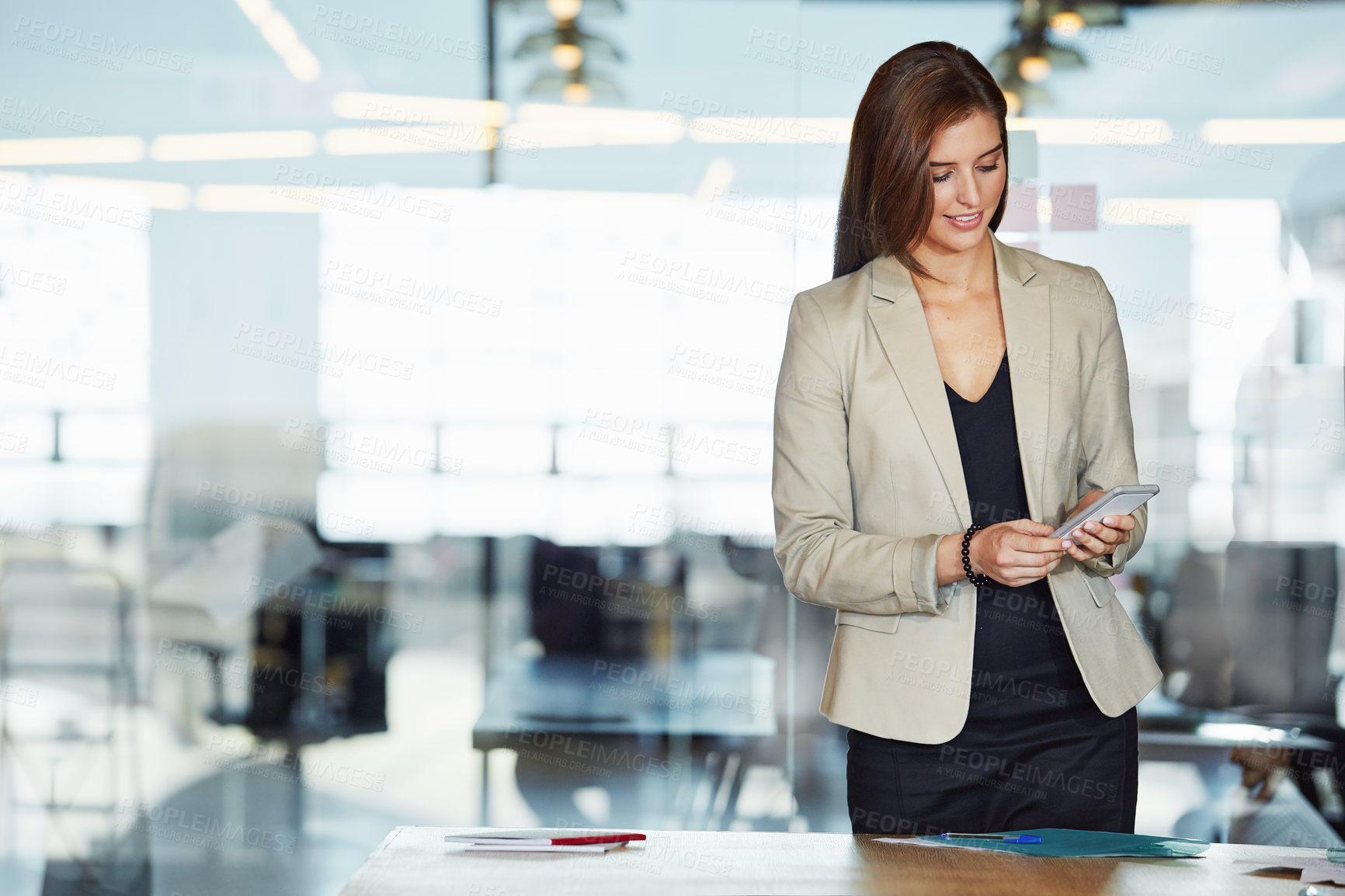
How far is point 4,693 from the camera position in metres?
3.42

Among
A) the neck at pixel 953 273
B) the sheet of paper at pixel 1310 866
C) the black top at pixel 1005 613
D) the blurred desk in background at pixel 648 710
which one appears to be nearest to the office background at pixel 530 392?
the blurred desk in background at pixel 648 710

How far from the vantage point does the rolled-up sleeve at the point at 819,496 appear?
5.65 ft

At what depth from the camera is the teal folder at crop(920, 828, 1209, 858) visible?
1.41 meters

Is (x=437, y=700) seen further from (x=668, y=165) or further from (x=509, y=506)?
(x=668, y=165)

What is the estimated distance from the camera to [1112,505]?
5.11ft

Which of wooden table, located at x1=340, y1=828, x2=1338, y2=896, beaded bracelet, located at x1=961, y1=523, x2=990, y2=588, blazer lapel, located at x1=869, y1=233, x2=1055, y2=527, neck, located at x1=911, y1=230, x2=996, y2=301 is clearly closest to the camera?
wooden table, located at x1=340, y1=828, x2=1338, y2=896

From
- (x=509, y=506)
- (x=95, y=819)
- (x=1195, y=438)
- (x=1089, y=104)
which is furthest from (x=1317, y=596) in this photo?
(x=95, y=819)

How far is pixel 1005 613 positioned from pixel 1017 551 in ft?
0.74

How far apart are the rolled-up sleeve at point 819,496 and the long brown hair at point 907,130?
17 centimetres

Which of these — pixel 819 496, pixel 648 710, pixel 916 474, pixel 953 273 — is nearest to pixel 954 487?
pixel 916 474

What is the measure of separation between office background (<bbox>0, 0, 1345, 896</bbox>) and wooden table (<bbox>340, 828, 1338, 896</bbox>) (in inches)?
74.3

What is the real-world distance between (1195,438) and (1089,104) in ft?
3.10

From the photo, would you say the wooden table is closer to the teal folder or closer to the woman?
the teal folder

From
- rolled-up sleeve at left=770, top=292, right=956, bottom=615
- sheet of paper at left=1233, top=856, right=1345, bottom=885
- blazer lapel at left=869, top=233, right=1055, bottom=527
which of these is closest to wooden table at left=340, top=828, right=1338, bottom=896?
sheet of paper at left=1233, top=856, right=1345, bottom=885
